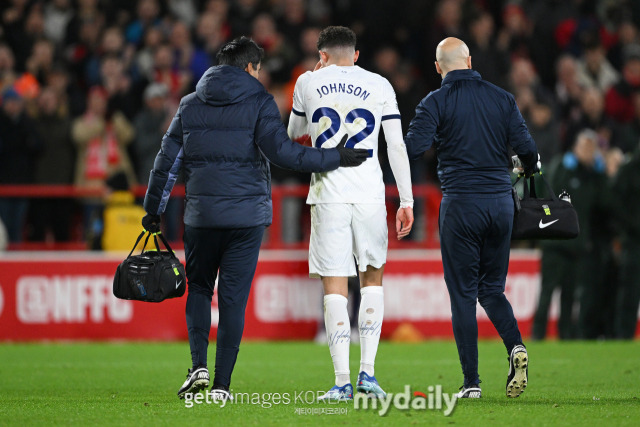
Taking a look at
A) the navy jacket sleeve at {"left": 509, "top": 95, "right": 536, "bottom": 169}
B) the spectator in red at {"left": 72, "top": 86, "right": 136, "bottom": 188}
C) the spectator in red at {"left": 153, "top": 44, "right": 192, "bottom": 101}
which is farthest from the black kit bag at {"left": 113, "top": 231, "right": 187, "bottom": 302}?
the spectator in red at {"left": 153, "top": 44, "right": 192, "bottom": 101}

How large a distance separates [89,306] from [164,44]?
14.4 feet

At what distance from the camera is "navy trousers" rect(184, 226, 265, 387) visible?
712 centimetres

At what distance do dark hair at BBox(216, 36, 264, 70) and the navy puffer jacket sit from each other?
3.0 inches

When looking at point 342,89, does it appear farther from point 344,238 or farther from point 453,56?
point 344,238

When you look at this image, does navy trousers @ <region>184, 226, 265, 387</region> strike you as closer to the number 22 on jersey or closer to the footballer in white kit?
the footballer in white kit

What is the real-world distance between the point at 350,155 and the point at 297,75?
28.7 feet

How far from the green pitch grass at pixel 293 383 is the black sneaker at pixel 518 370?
0.34ft

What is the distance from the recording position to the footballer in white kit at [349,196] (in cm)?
714

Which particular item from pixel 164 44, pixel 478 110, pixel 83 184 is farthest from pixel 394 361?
pixel 164 44

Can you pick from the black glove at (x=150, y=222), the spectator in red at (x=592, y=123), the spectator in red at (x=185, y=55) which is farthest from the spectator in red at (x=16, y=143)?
the spectator in red at (x=592, y=123)

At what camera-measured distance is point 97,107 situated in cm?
1466

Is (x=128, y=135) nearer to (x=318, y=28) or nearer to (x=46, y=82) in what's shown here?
(x=46, y=82)

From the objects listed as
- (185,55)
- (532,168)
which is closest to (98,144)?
(185,55)

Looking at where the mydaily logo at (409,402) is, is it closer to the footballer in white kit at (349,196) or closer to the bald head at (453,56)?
the footballer in white kit at (349,196)
